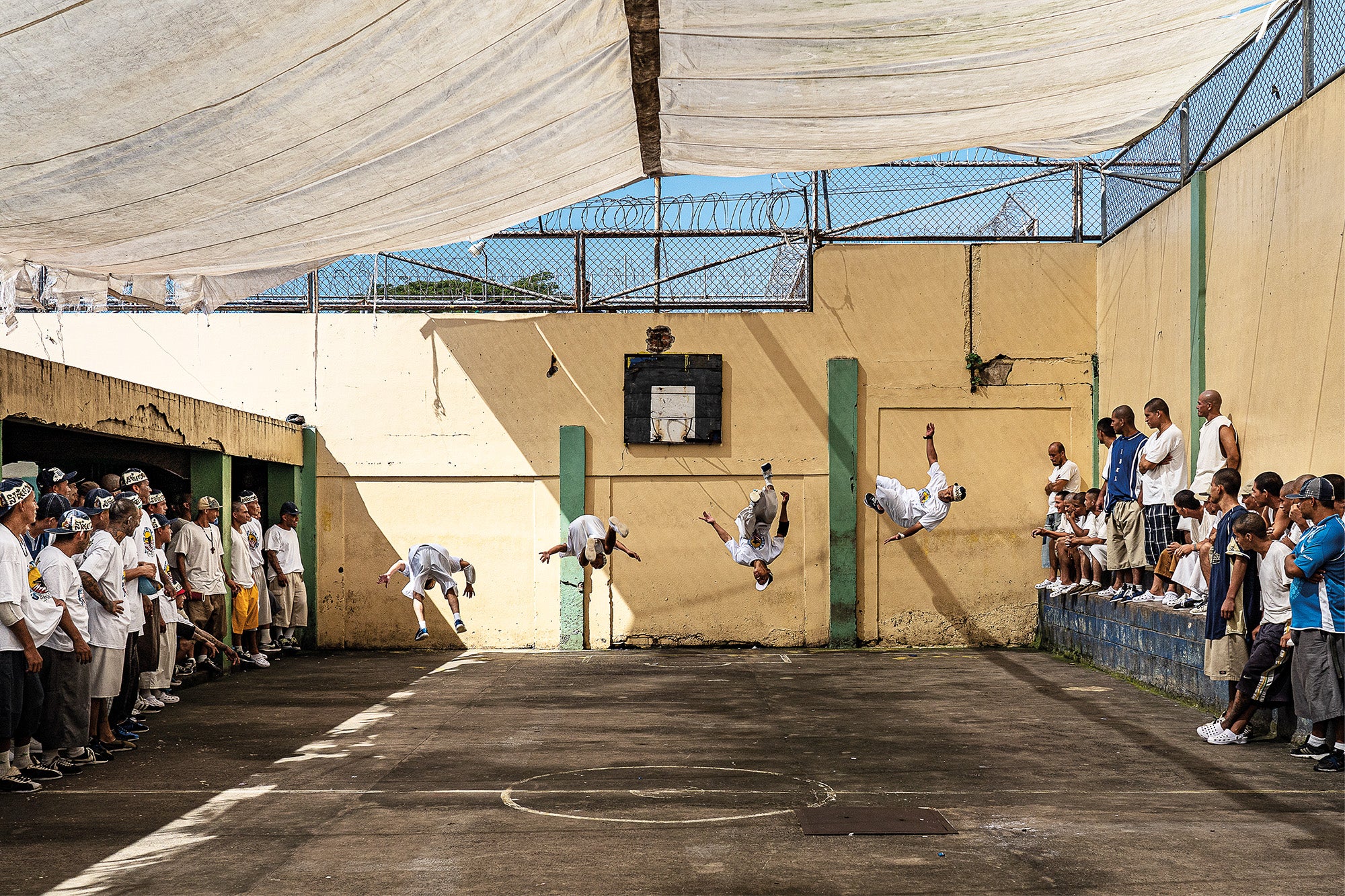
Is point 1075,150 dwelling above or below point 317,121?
above

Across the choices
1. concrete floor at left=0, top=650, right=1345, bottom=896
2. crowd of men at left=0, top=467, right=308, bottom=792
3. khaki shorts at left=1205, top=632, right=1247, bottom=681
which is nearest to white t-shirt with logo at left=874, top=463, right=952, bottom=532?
concrete floor at left=0, top=650, right=1345, bottom=896

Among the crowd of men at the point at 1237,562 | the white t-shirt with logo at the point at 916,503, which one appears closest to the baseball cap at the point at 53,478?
the white t-shirt with logo at the point at 916,503

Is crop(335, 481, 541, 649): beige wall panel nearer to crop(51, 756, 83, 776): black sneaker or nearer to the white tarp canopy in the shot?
the white tarp canopy

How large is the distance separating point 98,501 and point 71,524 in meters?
0.99

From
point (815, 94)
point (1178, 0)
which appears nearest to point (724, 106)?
point (815, 94)

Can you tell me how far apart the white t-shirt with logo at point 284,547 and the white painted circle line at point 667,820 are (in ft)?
25.7

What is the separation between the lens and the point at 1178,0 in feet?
19.7

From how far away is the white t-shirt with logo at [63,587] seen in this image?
7.14 m

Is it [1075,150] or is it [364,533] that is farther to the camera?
[364,533]

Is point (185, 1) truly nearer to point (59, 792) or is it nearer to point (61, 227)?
point (61, 227)

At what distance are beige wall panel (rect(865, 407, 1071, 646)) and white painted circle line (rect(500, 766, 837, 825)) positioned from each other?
779 centimetres

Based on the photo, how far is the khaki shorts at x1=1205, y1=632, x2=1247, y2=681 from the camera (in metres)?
8.34

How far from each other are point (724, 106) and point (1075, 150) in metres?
4.61

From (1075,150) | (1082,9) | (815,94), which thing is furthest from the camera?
(1075,150)
